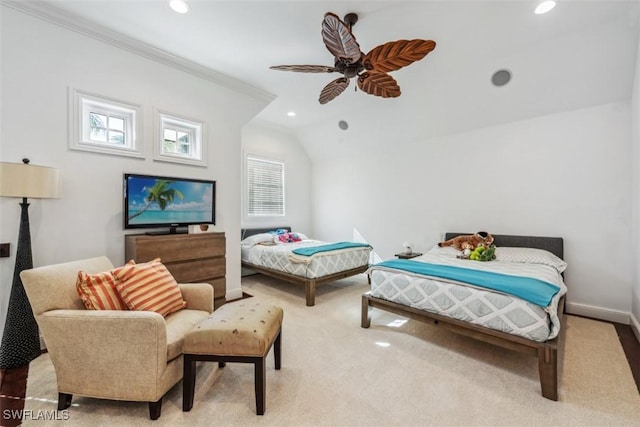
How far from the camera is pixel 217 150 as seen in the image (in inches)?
153

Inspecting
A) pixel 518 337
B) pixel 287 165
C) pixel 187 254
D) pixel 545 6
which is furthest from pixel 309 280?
pixel 545 6

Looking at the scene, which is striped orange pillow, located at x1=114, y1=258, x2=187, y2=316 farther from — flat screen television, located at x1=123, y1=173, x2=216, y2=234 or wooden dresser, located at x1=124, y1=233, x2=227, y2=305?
flat screen television, located at x1=123, y1=173, x2=216, y2=234

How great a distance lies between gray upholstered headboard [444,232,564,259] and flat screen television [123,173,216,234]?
4.18 meters

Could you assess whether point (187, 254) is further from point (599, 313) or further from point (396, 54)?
point (599, 313)

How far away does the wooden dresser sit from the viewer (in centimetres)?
289

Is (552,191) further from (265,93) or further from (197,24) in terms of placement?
(197,24)

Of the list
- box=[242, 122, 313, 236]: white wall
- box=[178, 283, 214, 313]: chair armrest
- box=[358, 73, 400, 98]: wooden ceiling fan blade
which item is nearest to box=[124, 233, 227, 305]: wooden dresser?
box=[178, 283, 214, 313]: chair armrest

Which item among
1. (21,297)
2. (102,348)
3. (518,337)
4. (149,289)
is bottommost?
(518,337)

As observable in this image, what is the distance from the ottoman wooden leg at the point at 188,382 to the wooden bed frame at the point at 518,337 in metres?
1.83

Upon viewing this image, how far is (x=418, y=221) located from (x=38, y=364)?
512 centimetres

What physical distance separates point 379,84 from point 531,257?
109 inches

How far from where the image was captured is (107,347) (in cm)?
163

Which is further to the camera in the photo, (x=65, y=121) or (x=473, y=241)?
(x=473, y=241)

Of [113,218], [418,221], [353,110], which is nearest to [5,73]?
[113,218]
